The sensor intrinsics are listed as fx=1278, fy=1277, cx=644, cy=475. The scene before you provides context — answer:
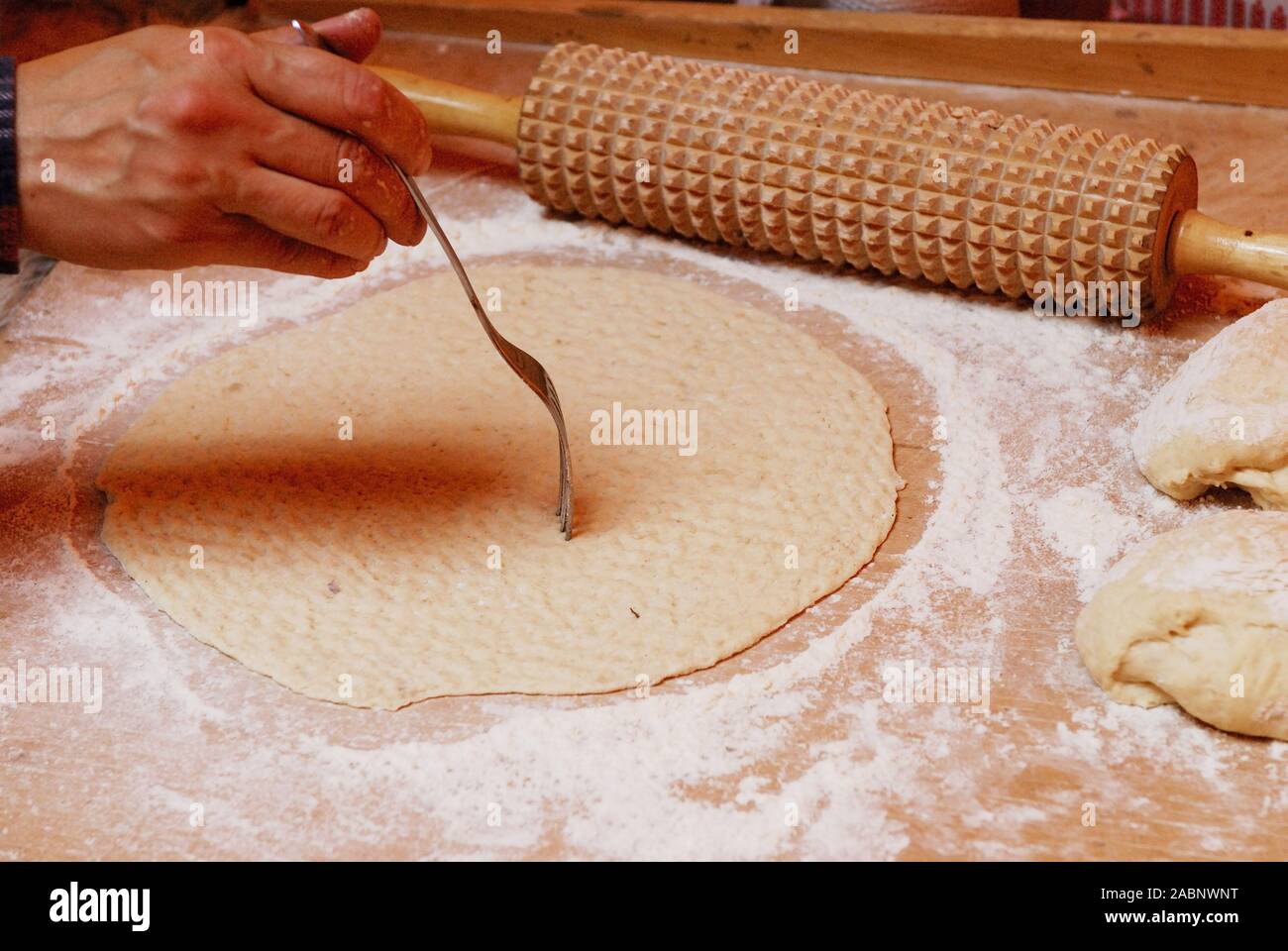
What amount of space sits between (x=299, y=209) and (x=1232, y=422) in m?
0.96

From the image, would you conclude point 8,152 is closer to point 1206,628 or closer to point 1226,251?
point 1206,628

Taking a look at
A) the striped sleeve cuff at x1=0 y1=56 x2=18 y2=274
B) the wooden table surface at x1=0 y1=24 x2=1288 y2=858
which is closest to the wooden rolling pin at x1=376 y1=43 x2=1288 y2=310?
the wooden table surface at x1=0 y1=24 x2=1288 y2=858

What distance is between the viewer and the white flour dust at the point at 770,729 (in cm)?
110

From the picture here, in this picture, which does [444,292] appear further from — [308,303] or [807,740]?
[807,740]

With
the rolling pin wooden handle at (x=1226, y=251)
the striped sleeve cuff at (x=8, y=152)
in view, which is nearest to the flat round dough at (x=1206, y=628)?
the rolling pin wooden handle at (x=1226, y=251)

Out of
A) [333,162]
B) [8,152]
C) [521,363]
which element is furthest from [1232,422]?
[8,152]

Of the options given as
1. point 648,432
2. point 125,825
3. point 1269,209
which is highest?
point 1269,209

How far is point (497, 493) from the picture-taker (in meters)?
1.46

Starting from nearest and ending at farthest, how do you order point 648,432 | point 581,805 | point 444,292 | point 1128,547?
point 581,805 → point 1128,547 → point 648,432 → point 444,292

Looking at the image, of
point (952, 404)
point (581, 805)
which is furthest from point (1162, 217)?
point (581, 805)

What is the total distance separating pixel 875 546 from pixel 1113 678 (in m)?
0.28

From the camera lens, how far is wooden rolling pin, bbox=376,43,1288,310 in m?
1.62

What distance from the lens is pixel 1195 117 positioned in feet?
6.76

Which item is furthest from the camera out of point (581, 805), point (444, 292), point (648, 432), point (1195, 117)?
point (1195, 117)
